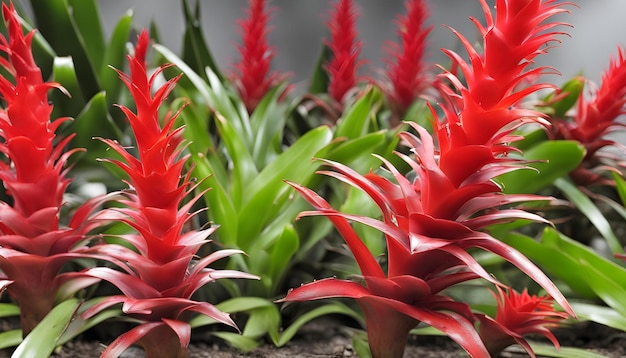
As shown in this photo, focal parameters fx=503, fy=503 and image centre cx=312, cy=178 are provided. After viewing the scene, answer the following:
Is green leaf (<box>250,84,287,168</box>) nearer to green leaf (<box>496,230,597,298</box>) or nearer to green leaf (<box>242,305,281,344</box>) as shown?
green leaf (<box>242,305,281,344</box>)

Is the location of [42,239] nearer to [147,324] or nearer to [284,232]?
[147,324]

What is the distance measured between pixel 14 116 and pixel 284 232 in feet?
1.46

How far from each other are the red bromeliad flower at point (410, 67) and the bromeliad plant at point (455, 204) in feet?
2.47

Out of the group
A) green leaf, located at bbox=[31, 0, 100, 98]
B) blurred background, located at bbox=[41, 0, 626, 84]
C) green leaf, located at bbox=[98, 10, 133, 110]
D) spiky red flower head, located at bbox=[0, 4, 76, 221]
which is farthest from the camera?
blurred background, located at bbox=[41, 0, 626, 84]

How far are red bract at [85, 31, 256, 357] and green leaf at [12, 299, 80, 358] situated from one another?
10 cm

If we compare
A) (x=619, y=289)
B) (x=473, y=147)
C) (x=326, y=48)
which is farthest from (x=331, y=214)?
(x=326, y=48)

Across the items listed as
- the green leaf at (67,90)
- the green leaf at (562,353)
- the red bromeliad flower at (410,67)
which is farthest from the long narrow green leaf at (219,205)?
the red bromeliad flower at (410,67)

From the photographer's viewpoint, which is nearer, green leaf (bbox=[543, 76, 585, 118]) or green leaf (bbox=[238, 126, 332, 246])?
green leaf (bbox=[238, 126, 332, 246])

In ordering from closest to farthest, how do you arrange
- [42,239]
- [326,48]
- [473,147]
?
[473,147] → [42,239] → [326,48]

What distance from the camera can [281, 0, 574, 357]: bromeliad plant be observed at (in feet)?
1.99

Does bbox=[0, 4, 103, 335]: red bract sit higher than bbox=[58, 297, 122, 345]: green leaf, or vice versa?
bbox=[0, 4, 103, 335]: red bract

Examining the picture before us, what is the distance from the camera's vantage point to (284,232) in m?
0.88

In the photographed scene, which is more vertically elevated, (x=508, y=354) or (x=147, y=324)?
(x=147, y=324)

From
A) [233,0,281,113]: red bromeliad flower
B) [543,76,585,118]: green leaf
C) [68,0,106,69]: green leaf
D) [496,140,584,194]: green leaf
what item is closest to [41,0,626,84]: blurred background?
[233,0,281,113]: red bromeliad flower
